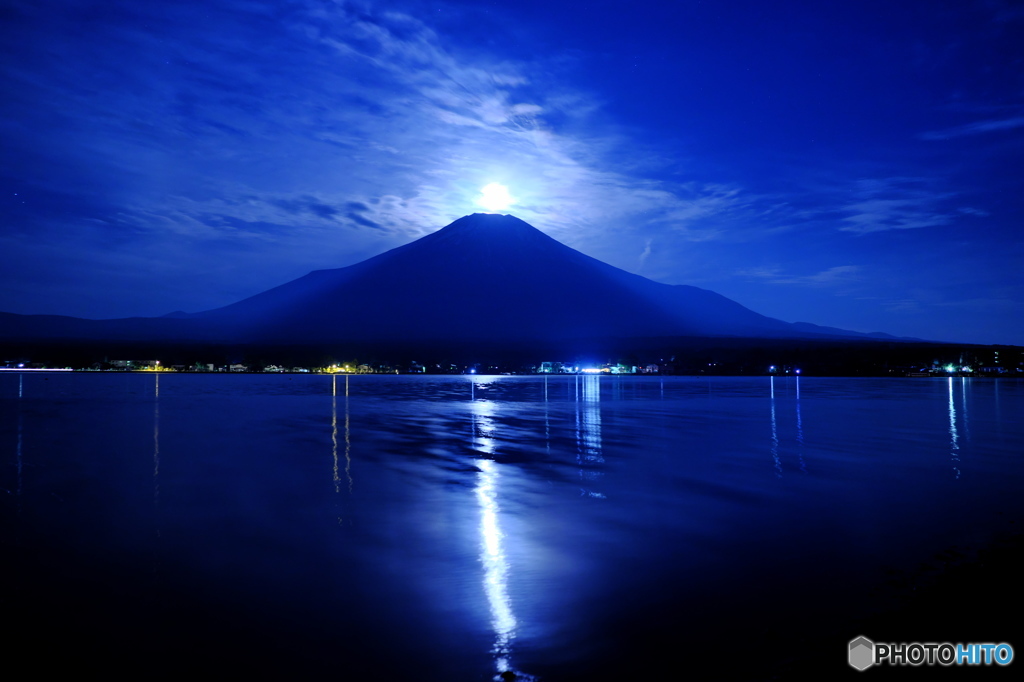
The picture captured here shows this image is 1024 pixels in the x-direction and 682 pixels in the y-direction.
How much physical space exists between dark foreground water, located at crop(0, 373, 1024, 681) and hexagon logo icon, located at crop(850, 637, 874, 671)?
138 mm

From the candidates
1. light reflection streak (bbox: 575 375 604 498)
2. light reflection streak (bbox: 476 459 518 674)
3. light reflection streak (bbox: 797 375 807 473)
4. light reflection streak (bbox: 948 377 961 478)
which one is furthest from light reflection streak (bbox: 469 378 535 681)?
light reflection streak (bbox: 948 377 961 478)

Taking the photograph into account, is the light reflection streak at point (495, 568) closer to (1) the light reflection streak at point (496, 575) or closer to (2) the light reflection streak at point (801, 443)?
(1) the light reflection streak at point (496, 575)

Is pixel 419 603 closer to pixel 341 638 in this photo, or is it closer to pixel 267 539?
pixel 341 638

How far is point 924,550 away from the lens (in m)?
8.71

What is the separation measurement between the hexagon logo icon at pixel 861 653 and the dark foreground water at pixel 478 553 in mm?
138

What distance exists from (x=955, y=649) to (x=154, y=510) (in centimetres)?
1188
